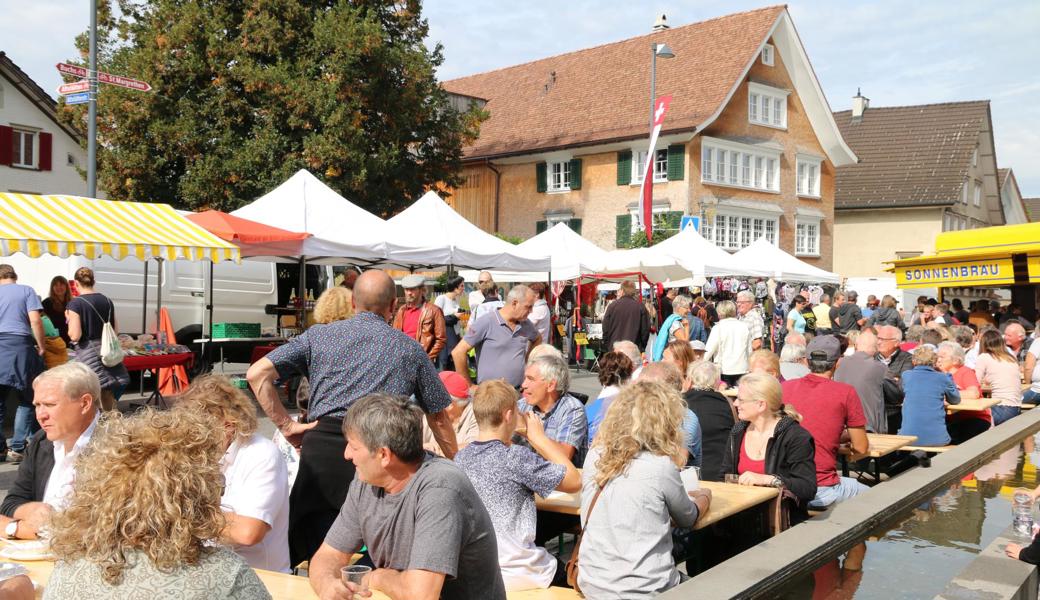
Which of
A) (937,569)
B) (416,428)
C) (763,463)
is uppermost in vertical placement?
(416,428)

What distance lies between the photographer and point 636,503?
397 centimetres

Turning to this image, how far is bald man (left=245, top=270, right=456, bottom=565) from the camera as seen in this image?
14.6 feet

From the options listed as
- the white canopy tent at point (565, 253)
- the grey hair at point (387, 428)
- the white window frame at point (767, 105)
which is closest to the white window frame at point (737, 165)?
the white window frame at point (767, 105)

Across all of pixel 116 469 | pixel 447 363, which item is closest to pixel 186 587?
pixel 116 469

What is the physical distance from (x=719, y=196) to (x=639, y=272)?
55.3ft

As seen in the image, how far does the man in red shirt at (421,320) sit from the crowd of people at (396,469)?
285cm

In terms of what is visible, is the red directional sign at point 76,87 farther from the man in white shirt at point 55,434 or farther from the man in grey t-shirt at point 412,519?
the man in grey t-shirt at point 412,519

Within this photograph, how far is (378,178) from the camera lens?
83.4 ft

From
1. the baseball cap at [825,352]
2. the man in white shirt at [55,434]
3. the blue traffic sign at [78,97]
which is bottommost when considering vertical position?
the man in white shirt at [55,434]

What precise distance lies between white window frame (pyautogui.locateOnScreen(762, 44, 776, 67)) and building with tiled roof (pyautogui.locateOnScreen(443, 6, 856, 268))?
6cm

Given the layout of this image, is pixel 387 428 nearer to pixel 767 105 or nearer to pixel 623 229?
pixel 623 229

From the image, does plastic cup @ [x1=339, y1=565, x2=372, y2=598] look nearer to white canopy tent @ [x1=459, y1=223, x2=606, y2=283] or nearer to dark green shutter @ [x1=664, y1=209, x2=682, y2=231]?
white canopy tent @ [x1=459, y1=223, x2=606, y2=283]

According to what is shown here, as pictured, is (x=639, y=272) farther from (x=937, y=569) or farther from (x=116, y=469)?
(x=116, y=469)

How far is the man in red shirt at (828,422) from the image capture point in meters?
6.08
